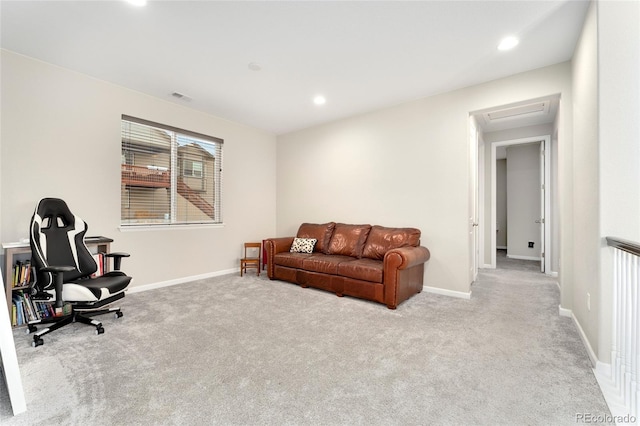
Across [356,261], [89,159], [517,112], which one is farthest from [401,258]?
[89,159]

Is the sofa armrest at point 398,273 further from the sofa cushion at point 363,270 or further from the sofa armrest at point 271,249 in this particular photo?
the sofa armrest at point 271,249

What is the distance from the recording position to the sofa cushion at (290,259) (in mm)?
4215

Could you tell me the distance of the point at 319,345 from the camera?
236 cm

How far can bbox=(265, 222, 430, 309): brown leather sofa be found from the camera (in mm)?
3312

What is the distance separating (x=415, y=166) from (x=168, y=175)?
3738 millimetres

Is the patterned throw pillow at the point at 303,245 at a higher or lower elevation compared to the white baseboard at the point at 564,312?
higher

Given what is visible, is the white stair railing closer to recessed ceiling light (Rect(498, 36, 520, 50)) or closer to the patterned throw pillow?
recessed ceiling light (Rect(498, 36, 520, 50))

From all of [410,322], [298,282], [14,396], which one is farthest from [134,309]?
[410,322]

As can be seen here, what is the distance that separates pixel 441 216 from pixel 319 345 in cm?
252

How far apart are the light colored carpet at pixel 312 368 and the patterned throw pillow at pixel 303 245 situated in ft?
4.70

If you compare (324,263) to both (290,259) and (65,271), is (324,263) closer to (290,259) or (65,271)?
(290,259)

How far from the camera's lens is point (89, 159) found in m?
3.47

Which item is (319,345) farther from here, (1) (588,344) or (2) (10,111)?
(2) (10,111)

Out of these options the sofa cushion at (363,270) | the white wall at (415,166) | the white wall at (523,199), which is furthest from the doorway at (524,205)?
the sofa cushion at (363,270)
